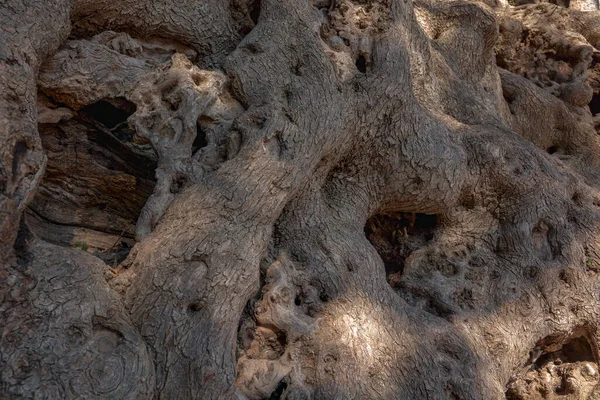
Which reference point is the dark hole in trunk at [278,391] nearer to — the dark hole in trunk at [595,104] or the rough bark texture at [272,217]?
the rough bark texture at [272,217]

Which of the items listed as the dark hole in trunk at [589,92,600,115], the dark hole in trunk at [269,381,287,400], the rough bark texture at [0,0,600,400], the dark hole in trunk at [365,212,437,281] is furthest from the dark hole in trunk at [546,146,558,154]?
the dark hole in trunk at [269,381,287,400]

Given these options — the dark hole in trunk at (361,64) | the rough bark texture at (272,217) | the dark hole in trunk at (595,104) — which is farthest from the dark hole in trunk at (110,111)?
the dark hole in trunk at (595,104)

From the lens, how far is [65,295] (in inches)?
93.4

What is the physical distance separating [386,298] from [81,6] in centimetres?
270

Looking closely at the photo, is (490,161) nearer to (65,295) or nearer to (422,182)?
(422,182)

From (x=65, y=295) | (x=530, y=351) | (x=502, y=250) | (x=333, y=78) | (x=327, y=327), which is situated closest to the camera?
(x=65, y=295)

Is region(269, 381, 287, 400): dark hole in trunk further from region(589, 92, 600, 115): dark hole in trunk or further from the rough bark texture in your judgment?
region(589, 92, 600, 115): dark hole in trunk

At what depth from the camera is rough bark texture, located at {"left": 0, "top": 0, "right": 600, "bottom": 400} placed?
2455mm

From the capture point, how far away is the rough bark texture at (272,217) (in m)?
2.46

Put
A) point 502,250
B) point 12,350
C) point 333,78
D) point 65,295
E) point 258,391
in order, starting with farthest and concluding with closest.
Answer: point 502,250
point 333,78
point 258,391
point 65,295
point 12,350

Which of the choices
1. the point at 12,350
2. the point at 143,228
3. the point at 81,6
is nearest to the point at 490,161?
the point at 143,228

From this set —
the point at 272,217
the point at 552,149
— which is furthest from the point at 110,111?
the point at 552,149

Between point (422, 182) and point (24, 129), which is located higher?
point (24, 129)

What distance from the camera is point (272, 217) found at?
3131 mm
